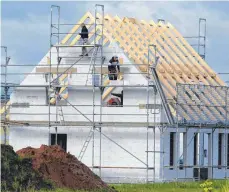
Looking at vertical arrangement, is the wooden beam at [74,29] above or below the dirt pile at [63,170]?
above

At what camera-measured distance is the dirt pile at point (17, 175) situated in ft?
95.2

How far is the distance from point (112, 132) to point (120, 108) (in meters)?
1.21

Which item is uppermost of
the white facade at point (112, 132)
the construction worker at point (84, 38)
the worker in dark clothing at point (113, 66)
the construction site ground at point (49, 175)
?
the construction worker at point (84, 38)

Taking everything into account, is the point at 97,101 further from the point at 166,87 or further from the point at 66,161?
the point at 66,161

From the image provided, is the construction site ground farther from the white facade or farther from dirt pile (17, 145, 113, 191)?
the white facade

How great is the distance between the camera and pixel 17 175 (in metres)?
29.8

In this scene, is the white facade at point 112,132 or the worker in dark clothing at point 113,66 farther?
the worker in dark clothing at point 113,66

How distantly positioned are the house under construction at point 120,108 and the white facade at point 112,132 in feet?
0.16

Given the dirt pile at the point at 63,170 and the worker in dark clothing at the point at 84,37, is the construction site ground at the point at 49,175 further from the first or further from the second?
the worker in dark clothing at the point at 84,37

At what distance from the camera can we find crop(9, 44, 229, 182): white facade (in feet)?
146

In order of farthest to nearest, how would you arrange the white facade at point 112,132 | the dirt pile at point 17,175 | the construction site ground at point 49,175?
the white facade at point 112,132, the construction site ground at point 49,175, the dirt pile at point 17,175

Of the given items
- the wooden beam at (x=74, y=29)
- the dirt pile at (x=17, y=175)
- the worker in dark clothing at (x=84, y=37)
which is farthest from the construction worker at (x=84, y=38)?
the dirt pile at (x=17, y=175)

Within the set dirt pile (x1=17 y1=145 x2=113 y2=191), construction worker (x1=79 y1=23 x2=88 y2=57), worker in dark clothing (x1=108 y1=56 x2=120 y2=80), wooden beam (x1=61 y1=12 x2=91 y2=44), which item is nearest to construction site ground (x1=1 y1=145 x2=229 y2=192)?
dirt pile (x1=17 y1=145 x2=113 y2=191)

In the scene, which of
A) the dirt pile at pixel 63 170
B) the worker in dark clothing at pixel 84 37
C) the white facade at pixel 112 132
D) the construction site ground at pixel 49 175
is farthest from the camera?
the worker in dark clothing at pixel 84 37
